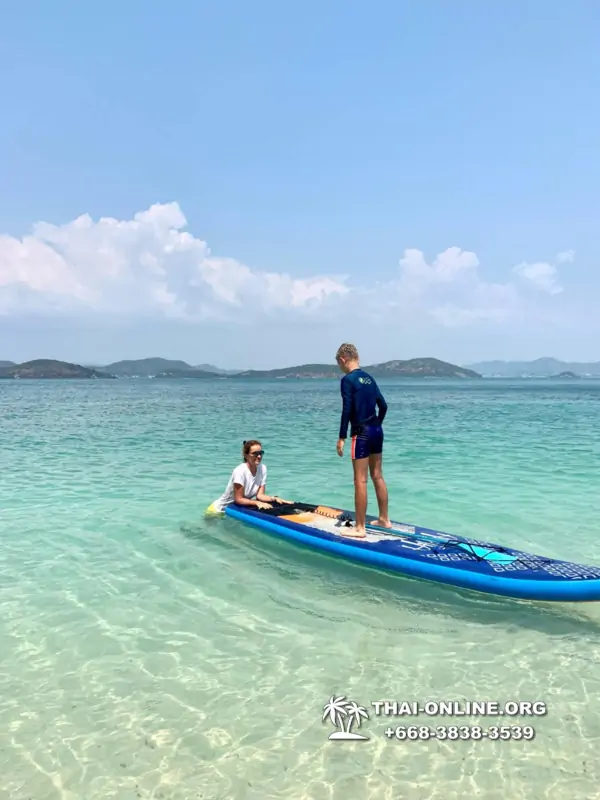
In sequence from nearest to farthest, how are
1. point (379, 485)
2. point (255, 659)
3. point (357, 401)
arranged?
point (255, 659) < point (357, 401) < point (379, 485)

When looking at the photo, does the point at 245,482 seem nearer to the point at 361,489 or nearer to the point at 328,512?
the point at 328,512

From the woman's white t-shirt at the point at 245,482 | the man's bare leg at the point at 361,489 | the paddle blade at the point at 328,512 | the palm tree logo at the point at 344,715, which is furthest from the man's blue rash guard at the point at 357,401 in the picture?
the palm tree logo at the point at 344,715

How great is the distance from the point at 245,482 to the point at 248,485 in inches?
4.2

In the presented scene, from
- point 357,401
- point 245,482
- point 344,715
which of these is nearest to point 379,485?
point 357,401

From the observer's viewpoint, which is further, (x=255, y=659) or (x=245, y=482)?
(x=245, y=482)

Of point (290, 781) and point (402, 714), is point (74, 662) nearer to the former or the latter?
point (290, 781)

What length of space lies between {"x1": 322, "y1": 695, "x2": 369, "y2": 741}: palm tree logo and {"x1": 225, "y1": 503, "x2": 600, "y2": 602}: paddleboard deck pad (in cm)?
258

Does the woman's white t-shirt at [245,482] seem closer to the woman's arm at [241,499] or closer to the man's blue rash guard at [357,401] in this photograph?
the woman's arm at [241,499]

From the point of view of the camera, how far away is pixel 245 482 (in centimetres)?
1019

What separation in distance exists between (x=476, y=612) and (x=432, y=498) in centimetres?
613

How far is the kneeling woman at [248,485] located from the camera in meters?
9.84

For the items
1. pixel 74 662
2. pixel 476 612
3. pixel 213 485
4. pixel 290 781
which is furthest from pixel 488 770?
pixel 213 485

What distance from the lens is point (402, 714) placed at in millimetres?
4777

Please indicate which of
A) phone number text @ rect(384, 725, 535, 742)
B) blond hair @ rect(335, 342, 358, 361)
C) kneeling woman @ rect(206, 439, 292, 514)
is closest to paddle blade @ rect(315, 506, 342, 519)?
kneeling woman @ rect(206, 439, 292, 514)
